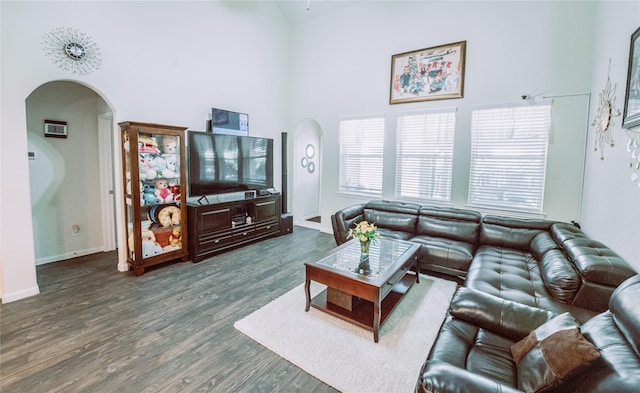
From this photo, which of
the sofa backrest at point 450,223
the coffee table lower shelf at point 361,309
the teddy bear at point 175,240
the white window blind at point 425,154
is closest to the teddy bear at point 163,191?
the teddy bear at point 175,240

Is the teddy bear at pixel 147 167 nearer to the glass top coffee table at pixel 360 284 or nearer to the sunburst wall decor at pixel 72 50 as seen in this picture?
the sunburst wall decor at pixel 72 50

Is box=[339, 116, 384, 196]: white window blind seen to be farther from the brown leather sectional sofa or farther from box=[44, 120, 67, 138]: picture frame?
box=[44, 120, 67, 138]: picture frame

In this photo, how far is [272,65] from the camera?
238 inches

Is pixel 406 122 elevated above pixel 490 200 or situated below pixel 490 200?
above

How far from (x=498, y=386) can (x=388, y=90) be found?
4805mm

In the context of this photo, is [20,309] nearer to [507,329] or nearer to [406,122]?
[507,329]

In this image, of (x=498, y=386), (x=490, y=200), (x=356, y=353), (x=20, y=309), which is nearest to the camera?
(x=498, y=386)

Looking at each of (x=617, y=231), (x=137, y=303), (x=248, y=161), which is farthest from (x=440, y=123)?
(x=137, y=303)

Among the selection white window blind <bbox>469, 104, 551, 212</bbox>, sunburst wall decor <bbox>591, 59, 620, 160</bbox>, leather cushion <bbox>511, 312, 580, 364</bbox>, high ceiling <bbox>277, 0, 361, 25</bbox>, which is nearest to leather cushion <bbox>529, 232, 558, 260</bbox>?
white window blind <bbox>469, 104, 551, 212</bbox>

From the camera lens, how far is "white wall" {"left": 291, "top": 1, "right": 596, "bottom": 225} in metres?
A: 3.78

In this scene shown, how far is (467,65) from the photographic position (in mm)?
4434

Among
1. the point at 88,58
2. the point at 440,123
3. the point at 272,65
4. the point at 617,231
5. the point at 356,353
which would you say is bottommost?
the point at 356,353

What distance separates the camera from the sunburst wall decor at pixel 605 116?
Answer: 288 cm

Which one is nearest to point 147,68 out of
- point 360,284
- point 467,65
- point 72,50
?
point 72,50
